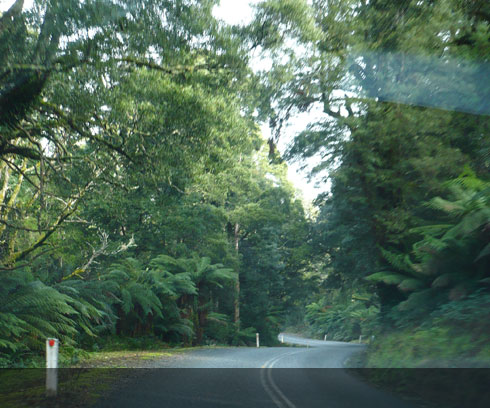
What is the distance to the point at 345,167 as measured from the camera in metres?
15.7

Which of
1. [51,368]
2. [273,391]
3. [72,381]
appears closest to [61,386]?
[72,381]

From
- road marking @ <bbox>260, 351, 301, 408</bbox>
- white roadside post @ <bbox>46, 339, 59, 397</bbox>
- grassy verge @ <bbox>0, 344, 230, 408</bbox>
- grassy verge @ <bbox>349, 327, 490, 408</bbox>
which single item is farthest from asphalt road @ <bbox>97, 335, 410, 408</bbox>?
white roadside post @ <bbox>46, 339, 59, 397</bbox>

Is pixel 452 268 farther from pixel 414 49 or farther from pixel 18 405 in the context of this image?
pixel 18 405

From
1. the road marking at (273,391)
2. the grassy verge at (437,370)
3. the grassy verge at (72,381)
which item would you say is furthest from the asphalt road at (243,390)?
the grassy verge at (437,370)

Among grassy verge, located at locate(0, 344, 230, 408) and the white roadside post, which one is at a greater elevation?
the white roadside post

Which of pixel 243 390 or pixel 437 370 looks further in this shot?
pixel 437 370

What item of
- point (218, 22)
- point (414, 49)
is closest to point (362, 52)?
point (414, 49)

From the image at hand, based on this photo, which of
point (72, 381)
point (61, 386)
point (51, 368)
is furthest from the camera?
point (72, 381)

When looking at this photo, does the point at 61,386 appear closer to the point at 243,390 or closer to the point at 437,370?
the point at 243,390

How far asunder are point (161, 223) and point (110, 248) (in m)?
3.15

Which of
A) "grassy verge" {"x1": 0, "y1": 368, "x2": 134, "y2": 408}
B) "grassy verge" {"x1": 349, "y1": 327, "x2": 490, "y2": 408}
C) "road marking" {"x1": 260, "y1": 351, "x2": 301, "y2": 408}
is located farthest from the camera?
"grassy verge" {"x1": 349, "y1": 327, "x2": 490, "y2": 408}

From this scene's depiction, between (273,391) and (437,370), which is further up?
(437,370)

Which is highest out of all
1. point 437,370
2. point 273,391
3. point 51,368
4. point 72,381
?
point 51,368

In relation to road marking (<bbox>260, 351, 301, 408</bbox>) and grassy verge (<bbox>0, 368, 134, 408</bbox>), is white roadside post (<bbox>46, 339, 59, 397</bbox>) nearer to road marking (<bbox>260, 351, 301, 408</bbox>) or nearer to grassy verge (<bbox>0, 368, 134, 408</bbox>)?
grassy verge (<bbox>0, 368, 134, 408</bbox>)
